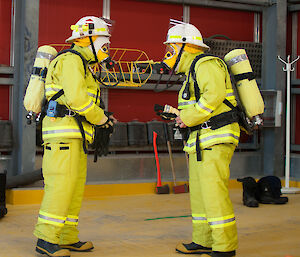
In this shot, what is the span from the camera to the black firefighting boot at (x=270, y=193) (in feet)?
24.2

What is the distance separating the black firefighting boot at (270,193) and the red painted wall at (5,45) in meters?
3.89

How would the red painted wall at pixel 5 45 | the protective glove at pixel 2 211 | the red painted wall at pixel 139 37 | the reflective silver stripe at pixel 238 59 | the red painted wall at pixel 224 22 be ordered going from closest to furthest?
1. the reflective silver stripe at pixel 238 59
2. the protective glove at pixel 2 211
3. the red painted wall at pixel 5 45
4. the red painted wall at pixel 139 37
5. the red painted wall at pixel 224 22

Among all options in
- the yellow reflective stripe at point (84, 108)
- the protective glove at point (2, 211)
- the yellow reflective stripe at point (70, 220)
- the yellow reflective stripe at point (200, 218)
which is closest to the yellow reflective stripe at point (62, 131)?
the yellow reflective stripe at point (84, 108)

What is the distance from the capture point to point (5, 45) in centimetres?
779

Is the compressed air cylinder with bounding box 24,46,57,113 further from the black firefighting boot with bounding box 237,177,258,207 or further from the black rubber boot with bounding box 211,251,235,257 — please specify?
the black firefighting boot with bounding box 237,177,258,207

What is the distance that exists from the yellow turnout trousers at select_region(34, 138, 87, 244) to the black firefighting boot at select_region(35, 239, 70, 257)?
4 centimetres

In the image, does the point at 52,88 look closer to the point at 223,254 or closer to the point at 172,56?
the point at 172,56

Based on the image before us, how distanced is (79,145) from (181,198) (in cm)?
347

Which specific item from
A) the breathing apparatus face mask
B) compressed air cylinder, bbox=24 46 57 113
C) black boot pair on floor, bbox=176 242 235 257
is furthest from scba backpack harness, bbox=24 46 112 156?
black boot pair on floor, bbox=176 242 235 257

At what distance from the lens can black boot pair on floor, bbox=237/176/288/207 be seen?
727 centimetres

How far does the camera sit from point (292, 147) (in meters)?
9.55

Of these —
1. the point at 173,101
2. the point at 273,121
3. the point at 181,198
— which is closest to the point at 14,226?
the point at 181,198

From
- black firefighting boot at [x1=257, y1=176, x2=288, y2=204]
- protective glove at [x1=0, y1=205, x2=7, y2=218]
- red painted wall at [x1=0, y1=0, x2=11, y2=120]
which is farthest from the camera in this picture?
red painted wall at [x1=0, y1=0, x2=11, y2=120]

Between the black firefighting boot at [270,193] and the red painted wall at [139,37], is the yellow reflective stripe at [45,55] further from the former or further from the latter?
the black firefighting boot at [270,193]
